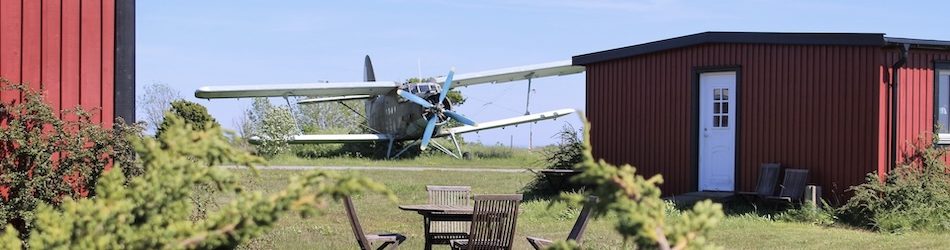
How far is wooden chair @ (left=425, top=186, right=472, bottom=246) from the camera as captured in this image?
10445 mm

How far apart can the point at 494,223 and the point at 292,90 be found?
25496 millimetres

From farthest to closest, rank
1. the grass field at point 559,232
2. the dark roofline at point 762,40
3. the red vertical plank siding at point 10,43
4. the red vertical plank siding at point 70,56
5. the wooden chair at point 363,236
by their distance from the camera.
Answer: the dark roofline at point 762,40, the grass field at point 559,232, the red vertical plank siding at point 70,56, the wooden chair at point 363,236, the red vertical plank siding at point 10,43

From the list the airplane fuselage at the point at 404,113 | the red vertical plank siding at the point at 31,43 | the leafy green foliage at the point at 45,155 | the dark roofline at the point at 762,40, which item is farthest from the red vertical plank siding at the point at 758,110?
the airplane fuselage at the point at 404,113

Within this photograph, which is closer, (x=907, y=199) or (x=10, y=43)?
(x=10, y=43)

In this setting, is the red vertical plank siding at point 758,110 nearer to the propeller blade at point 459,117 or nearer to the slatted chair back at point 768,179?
the slatted chair back at point 768,179

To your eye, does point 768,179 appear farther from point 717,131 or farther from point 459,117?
point 459,117

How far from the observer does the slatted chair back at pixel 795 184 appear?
15002mm

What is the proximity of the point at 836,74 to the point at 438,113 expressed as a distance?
940 inches

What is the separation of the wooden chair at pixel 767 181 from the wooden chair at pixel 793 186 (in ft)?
0.47

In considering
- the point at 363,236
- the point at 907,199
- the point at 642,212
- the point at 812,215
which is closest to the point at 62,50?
the point at 363,236

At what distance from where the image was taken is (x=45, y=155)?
27.3 ft

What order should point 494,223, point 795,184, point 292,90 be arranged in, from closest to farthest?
point 494,223, point 795,184, point 292,90

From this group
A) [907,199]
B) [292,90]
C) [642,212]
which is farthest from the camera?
[292,90]

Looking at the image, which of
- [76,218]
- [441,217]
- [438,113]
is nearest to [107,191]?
[76,218]
